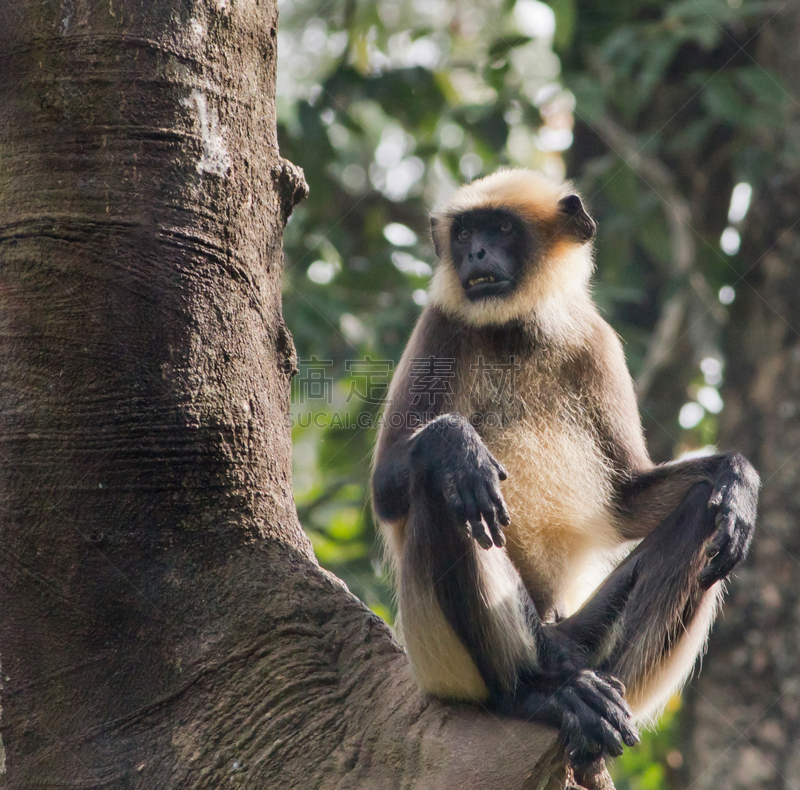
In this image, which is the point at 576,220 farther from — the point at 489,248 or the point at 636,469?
the point at 636,469

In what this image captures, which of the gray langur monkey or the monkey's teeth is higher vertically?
the monkey's teeth

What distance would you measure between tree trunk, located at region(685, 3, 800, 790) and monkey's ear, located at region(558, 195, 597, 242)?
2504mm

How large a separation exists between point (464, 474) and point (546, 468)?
84cm

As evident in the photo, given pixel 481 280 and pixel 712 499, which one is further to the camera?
pixel 481 280

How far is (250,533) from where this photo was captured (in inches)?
98.6

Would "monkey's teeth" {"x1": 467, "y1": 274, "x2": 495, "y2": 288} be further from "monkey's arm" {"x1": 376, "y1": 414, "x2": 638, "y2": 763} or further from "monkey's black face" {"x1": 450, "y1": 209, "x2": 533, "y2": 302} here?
"monkey's arm" {"x1": 376, "y1": 414, "x2": 638, "y2": 763}

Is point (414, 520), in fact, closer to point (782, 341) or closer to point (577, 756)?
point (577, 756)

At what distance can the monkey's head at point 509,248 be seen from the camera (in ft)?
12.6

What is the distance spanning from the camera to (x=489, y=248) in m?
4.07

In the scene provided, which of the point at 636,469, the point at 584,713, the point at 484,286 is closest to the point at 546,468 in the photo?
the point at 636,469

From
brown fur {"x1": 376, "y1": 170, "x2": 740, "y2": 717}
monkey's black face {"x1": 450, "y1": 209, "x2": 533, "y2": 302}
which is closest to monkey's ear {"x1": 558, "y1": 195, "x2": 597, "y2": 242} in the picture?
monkey's black face {"x1": 450, "y1": 209, "x2": 533, "y2": 302}

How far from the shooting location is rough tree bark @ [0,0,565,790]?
2.28 metres

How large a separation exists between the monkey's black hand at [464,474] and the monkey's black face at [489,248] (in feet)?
3.53

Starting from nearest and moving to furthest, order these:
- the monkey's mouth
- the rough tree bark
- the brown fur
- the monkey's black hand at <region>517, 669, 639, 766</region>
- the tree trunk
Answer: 1. the rough tree bark
2. the monkey's black hand at <region>517, 669, 639, 766</region>
3. the brown fur
4. the monkey's mouth
5. the tree trunk
